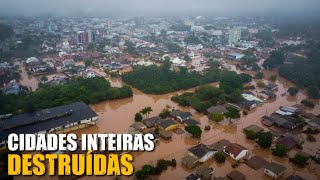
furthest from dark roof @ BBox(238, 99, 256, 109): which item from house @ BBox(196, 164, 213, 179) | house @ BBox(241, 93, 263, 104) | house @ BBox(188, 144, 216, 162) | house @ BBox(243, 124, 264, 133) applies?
house @ BBox(196, 164, 213, 179)

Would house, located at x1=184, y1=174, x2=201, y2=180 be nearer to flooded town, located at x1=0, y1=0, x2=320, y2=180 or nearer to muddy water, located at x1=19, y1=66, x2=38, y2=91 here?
flooded town, located at x1=0, y1=0, x2=320, y2=180

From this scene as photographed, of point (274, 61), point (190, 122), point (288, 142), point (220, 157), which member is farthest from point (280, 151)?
point (274, 61)

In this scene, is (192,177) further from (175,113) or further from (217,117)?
(175,113)

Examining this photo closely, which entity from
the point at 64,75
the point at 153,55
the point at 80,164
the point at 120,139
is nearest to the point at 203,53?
the point at 153,55

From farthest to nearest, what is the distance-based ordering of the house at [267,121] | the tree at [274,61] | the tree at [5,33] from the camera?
the tree at [5,33] → the tree at [274,61] → the house at [267,121]

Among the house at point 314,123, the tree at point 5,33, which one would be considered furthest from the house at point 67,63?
the house at point 314,123

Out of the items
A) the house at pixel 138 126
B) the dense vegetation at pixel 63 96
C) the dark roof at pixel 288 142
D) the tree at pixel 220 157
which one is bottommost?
the tree at pixel 220 157

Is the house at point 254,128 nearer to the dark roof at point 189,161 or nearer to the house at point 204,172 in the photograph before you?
the dark roof at point 189,161
